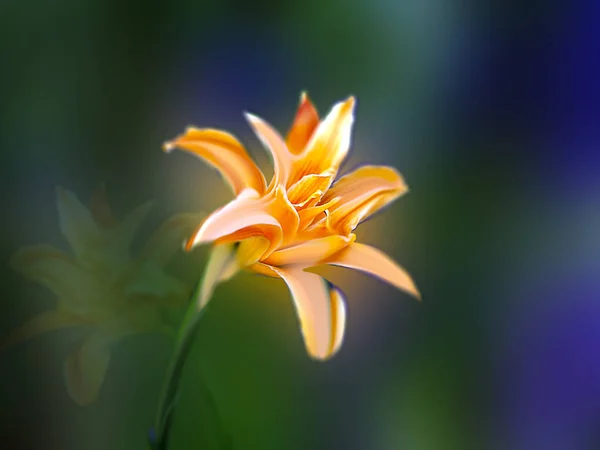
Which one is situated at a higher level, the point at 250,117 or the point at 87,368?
the point at 250,117

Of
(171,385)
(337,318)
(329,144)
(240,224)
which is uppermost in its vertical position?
(329,144)

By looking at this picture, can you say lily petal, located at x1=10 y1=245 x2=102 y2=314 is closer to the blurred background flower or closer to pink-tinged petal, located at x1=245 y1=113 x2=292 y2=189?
the blurred background flower

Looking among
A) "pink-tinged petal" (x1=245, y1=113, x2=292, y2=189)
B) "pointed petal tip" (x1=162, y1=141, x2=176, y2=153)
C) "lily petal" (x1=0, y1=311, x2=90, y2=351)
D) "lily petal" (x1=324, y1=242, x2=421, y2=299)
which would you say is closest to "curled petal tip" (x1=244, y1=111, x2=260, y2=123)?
"pink-tinged petal" (x1=245, y1=113, x2=292, y2=189)

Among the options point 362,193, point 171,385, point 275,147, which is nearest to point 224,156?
point 275,147

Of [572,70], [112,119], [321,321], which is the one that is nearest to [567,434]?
[321,321]

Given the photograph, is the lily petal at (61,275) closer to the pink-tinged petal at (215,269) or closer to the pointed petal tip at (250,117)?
the pink-tinged petal at (215,269)

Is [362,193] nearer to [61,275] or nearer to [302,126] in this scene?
[302,126]
